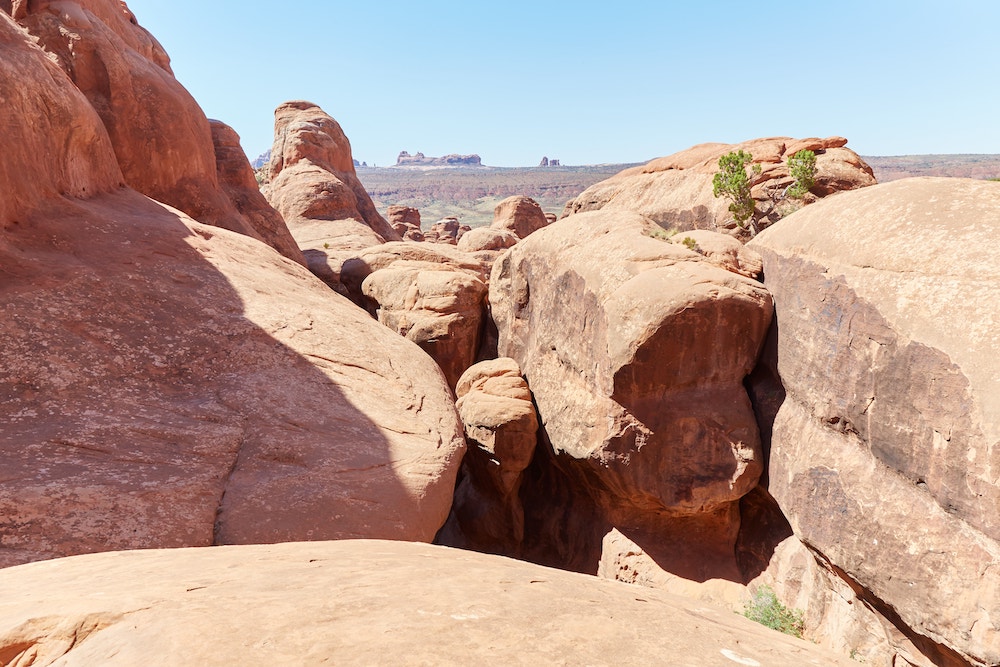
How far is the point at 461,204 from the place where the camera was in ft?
332

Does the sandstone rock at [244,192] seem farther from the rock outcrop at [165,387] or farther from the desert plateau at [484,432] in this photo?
the rock outcrop at [165,387]

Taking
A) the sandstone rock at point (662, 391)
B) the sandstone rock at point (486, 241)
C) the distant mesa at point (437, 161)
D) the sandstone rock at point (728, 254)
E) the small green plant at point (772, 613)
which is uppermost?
the distant mesa at point (437, 161)

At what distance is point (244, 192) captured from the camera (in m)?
16.1

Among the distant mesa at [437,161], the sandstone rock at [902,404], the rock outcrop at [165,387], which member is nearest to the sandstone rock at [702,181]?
the sandstone rock at [902,404]

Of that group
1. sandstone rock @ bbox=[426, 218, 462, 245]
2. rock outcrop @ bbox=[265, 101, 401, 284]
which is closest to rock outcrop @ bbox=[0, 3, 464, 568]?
rock outcrop @ bbox=[265, 101, 401, 284]

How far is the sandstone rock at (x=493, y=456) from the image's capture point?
1008cm

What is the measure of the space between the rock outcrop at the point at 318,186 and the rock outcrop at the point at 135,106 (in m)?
5.94

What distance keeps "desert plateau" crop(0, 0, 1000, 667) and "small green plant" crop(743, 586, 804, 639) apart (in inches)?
1.6

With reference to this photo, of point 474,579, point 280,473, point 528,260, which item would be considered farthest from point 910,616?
point 528,260

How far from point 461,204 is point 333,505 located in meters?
→ 98.5

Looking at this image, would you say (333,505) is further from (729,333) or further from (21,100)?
(21,100)

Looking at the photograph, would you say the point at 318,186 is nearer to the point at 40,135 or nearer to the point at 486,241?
the point at 486,241

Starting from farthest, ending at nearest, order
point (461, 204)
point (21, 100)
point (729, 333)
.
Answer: point (461, 204), point (729, 333), point (21, 100)

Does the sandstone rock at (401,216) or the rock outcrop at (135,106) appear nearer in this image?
the rock outcrop at (135,106)
